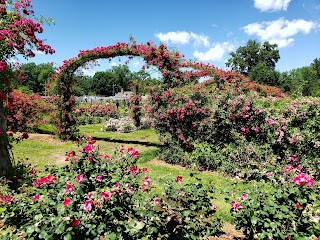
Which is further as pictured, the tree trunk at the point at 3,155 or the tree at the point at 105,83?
the tree at the point at 105,83

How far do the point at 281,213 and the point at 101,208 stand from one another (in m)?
2.01

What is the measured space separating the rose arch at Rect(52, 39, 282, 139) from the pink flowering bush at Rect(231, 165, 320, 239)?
24.1ft

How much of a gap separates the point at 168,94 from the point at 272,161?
14.6ft

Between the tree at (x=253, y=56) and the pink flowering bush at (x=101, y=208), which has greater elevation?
the tree at (x=253, y=56)

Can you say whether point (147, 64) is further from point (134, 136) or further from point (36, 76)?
point (36, 76)

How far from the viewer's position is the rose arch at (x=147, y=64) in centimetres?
1205

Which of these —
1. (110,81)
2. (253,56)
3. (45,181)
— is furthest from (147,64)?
(110,81)

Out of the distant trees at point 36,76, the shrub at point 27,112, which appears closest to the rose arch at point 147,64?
the shrub at point 27,112

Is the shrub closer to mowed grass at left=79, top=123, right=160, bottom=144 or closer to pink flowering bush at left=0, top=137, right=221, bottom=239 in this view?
mowed grass at left=79, top=123, right=160, bottom=144

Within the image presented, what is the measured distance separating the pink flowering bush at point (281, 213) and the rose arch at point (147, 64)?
733 cm

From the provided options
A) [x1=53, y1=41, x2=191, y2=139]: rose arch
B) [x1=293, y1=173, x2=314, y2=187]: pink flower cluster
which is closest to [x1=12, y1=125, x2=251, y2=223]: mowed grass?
[x1=53, y1=41, x2=191, y2=139]: rose arch

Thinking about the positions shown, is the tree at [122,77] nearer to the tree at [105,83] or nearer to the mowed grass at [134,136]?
the tree at [105,83]

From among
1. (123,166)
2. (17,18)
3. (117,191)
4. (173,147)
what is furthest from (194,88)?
(117,191)

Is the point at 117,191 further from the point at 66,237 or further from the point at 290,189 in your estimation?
the point at 290,189
